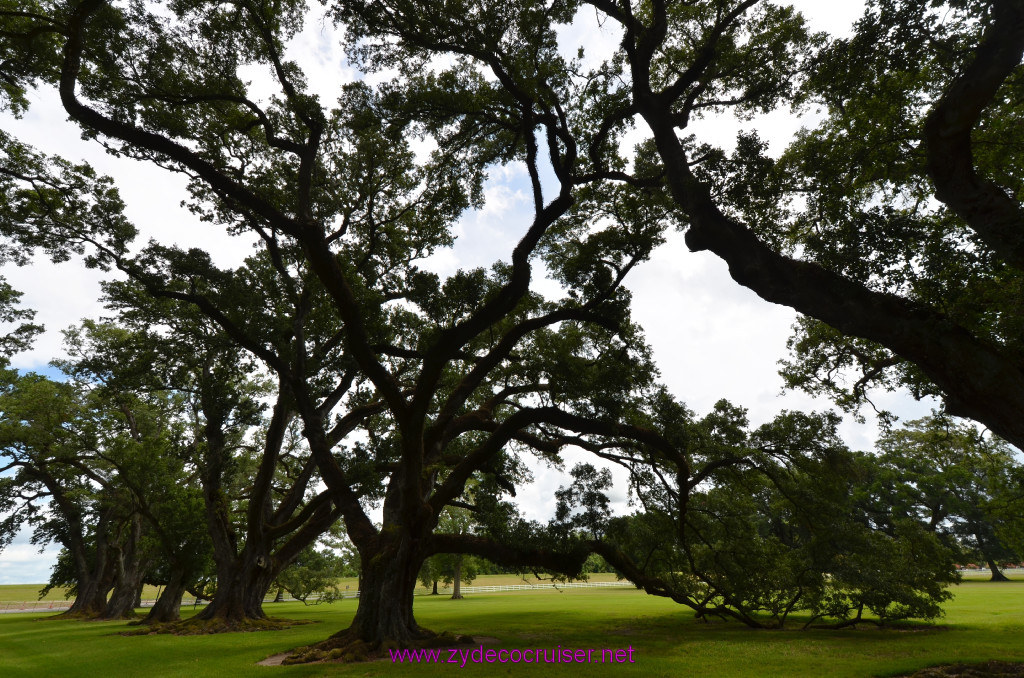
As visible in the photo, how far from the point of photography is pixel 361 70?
10.5 meters

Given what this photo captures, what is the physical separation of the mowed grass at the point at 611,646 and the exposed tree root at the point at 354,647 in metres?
0.72

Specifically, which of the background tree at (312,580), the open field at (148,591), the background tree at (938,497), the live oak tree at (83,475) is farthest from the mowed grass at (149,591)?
the background tree at (938,497)

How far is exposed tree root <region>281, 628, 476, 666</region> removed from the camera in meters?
10.5

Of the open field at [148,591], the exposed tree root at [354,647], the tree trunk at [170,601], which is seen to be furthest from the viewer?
the open field at [148,591]

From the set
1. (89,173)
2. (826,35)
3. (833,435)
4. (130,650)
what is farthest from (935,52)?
(130,650)

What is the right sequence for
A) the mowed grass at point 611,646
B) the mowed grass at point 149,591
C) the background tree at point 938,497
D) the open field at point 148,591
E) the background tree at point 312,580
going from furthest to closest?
the open field at point 148,591 → the mowed grass at point 149,591 → the background tree at point 938,497 → the background tree at point 312,580 → the mowed grass at point 611,646

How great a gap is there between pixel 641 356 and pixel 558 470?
28.8 feet

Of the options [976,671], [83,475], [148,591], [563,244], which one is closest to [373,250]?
[563,244]

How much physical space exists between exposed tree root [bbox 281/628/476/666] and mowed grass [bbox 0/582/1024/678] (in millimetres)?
721

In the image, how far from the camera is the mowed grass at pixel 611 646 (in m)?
9.38

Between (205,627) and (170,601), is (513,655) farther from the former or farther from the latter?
(170,601)

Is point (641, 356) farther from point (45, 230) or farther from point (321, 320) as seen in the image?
point (45, 230)

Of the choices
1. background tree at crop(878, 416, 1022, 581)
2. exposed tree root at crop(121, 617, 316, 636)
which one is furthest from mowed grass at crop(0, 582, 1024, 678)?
background tree at crop(878, 416, 1022, 581)

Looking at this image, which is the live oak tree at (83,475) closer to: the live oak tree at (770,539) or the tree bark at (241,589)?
the tree bark at (241,589)
